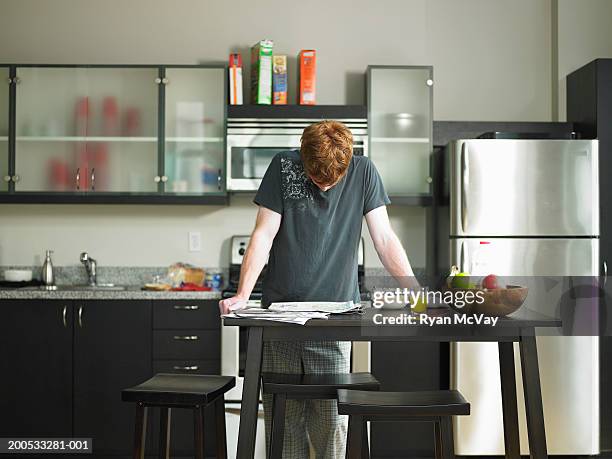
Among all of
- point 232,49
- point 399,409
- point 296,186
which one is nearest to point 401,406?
point 399,409

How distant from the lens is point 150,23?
427 cm

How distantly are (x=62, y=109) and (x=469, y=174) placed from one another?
2044 millimetres

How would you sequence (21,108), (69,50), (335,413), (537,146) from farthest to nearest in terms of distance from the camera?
(69,50), (21,108), (537,146), (335,413)

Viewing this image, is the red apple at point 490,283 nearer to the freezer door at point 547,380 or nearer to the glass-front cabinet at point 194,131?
the freezer door at point 547,380

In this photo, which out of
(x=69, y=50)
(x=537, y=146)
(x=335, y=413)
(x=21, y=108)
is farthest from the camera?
(x=69, y=50)

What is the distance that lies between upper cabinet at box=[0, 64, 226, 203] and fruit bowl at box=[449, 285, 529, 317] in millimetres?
2176

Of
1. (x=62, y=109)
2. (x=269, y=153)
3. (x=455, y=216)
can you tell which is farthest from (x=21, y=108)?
(x=455, y=216)

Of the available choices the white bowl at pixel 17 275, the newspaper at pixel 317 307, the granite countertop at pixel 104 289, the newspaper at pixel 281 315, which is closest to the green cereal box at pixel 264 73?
the granite countertop at pixel 104 289

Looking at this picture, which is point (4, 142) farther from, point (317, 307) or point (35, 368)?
point (317, 307)

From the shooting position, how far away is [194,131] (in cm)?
397

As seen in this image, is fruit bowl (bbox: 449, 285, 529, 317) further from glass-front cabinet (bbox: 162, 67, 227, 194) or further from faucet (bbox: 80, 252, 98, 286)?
faucet (bbox: 80, 252, 98, 286)

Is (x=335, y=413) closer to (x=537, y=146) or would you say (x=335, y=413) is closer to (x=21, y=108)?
(x=537, y=146)

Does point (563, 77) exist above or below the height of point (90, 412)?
above

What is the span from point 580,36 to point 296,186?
2.37m
